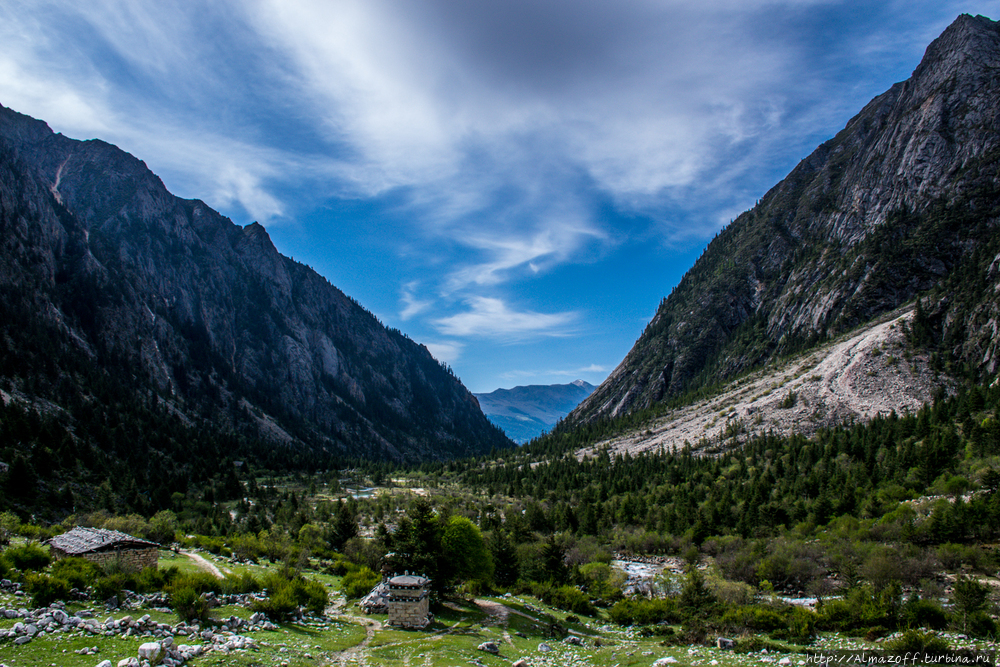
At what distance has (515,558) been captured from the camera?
182 ft

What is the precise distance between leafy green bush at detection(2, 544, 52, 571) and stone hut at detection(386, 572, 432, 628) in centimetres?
1953

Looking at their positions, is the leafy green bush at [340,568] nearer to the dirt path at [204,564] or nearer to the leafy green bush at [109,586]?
the dirt path at [204,564]

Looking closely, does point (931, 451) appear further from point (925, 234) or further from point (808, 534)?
point (925, 234)

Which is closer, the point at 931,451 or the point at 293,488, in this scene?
the point at 931,451

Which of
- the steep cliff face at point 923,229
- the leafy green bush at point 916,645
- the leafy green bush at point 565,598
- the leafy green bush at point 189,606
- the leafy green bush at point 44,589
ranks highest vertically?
the steep cliff face at point 923,229

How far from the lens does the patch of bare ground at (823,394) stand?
4006 inches

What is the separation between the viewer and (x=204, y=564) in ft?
135

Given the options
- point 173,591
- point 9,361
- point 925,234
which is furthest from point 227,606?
point 925,234

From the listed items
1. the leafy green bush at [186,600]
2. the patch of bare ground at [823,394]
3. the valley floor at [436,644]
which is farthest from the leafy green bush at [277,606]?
the patch of bare ground at [823,394]

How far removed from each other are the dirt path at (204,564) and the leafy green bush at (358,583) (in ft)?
29.9

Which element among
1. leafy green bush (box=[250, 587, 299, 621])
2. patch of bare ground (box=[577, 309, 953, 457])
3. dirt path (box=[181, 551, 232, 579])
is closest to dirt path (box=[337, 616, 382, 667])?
leafy green bush (box=[250, 587, 299, 621])

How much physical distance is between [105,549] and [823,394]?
125m

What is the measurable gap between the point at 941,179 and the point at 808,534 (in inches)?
5642

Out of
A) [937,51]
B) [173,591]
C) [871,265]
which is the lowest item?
[173,591]
